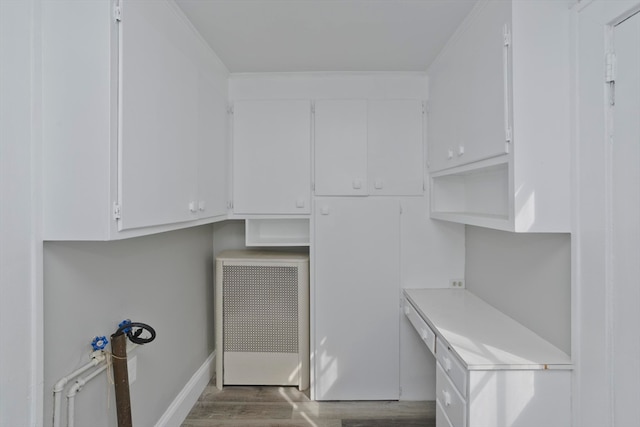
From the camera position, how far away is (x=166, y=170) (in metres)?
1.61

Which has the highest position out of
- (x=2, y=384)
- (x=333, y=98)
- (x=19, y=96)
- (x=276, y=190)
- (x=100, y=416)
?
(x=333, y=98)

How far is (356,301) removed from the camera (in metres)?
2.54

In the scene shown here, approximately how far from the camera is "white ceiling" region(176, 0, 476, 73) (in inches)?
68.4

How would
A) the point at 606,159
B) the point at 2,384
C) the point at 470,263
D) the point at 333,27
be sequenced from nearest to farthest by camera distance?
the point at 2,384 → the point at 606,159 → the point at 333,27 → the point at 470,263

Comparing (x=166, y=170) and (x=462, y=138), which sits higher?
(x=462, y=138)

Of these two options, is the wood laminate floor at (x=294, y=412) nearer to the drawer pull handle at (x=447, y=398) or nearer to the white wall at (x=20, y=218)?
the drawer pull handle at (x=447, y=398)

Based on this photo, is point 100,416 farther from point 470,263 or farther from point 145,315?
point 470,263

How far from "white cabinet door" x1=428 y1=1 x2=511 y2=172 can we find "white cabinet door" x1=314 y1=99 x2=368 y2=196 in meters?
0.52

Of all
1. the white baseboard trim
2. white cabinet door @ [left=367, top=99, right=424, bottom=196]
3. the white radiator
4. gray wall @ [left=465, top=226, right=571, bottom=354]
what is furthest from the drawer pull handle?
the white baseboard trim

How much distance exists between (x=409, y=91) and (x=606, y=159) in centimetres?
156

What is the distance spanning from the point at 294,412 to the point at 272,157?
6.07 feet

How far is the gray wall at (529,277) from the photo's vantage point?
151 cm

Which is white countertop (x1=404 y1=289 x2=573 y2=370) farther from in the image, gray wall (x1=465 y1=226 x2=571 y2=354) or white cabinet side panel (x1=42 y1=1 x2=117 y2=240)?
white cabinet side panel (x1=42 y1=1 x2=117 y2=240)

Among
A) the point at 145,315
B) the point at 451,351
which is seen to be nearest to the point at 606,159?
the point at 451,351
